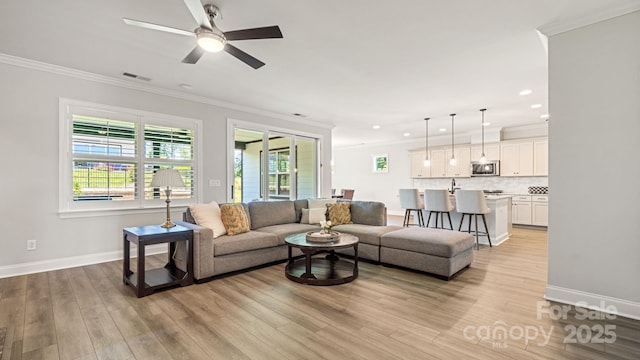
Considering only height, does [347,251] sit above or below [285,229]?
below

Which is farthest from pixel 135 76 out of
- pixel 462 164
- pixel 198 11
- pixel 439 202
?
pixel 462 164

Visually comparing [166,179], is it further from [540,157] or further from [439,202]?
[540,157]

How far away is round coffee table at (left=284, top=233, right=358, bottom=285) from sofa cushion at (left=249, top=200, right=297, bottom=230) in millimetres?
825

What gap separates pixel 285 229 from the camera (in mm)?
4406

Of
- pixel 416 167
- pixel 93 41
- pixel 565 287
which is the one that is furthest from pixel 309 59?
pixel 416 167

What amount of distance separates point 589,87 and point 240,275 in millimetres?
4123

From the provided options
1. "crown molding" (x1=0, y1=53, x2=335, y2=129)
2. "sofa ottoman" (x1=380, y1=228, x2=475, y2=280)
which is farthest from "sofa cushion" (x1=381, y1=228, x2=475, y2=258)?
"crown molding" (x1=0, y1=53, x2=335, y2=129)

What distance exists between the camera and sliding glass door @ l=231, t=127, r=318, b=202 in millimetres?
5941

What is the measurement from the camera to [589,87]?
8.79 feet

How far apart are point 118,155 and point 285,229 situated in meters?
2.71

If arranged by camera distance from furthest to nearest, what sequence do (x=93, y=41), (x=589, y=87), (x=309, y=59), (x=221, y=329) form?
(x=309, y=59) < (x=93, y=41) < (x=589, y=87) < (x=221, y=329)

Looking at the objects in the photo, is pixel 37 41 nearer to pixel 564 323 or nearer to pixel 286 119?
pixel 286 119

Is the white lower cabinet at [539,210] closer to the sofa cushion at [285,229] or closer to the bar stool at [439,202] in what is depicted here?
the bar stool at [439,202]

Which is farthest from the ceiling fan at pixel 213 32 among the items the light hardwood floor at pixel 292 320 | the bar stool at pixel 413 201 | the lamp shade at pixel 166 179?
the bar stool at pixel 413 201
